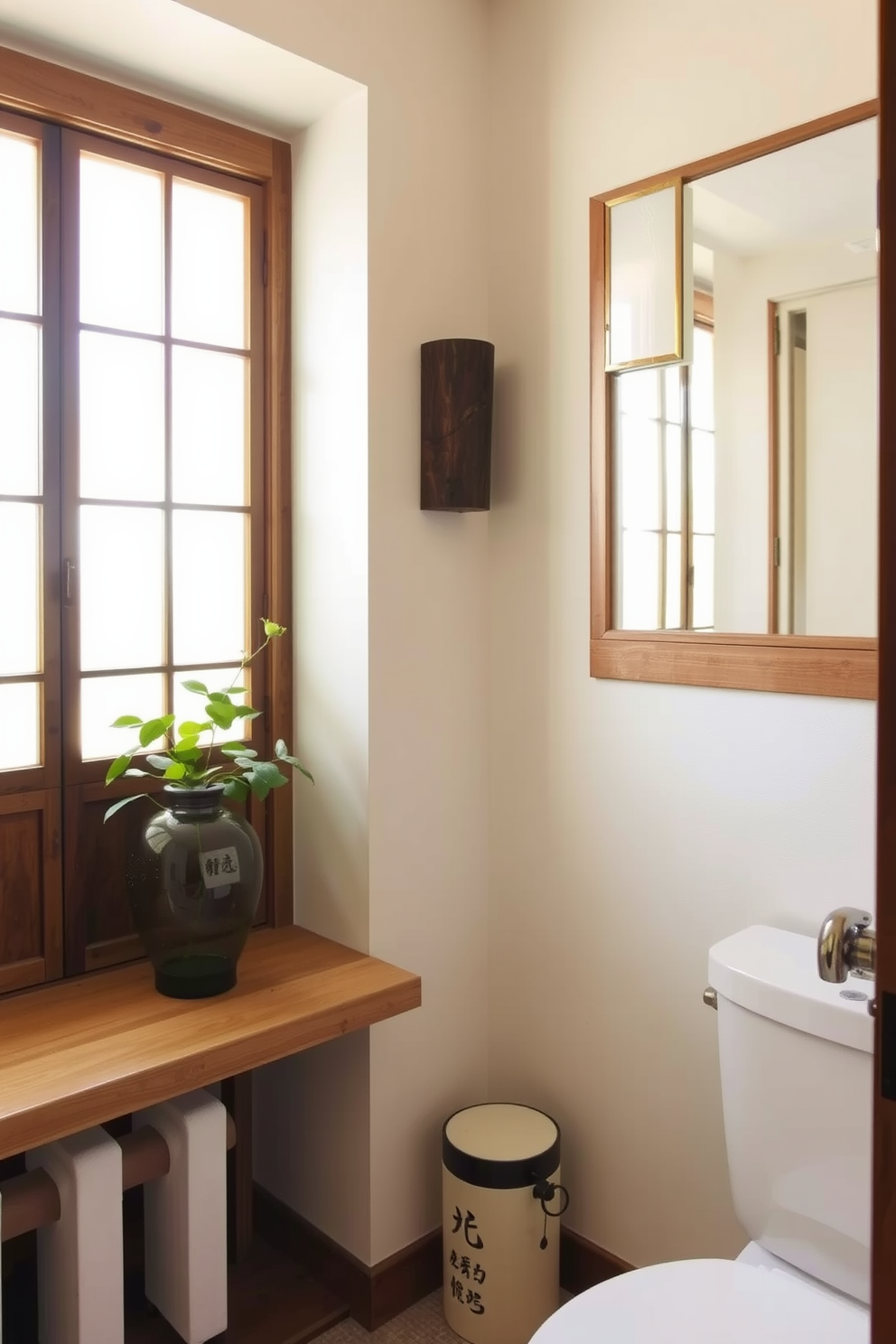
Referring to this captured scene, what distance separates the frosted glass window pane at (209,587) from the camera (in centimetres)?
190

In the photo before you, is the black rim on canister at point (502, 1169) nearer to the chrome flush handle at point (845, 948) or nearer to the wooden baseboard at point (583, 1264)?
the wooden baseboard at point (583, 1264)

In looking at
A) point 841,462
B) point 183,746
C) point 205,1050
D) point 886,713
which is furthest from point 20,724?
point 886,713

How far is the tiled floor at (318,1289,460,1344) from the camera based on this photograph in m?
1.79

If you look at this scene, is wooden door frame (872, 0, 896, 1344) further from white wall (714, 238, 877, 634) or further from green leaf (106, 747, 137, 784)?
green leaf (106, 747, 137, 784)

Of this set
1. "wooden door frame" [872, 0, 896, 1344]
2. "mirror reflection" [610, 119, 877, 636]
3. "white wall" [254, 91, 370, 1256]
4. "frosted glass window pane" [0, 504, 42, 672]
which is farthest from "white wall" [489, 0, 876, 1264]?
"wooden door frame" [872, 0, 896, 1344]

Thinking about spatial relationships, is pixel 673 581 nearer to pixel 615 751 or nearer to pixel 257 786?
pixel 615 751

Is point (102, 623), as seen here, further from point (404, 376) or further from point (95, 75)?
point (95, 75)

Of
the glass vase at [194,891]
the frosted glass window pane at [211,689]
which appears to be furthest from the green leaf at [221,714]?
the frosted glass window pane at [211,689]

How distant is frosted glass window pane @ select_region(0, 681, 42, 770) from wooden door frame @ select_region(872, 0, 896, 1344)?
1.50 meters

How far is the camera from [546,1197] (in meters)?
1.76

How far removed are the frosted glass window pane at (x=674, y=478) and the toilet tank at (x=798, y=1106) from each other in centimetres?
70

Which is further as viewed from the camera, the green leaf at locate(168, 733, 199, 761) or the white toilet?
the green leaf at locate(168, 733, 199, 761)

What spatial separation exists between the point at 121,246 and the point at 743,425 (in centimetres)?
111

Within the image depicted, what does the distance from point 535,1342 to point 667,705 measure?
0.95 meters
